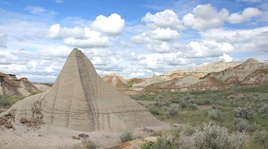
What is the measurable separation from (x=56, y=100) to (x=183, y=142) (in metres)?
6.79

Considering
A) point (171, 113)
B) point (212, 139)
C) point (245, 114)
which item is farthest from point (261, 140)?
point (171, 113)

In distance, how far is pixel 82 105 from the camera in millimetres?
12406

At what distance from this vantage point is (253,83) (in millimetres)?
64750

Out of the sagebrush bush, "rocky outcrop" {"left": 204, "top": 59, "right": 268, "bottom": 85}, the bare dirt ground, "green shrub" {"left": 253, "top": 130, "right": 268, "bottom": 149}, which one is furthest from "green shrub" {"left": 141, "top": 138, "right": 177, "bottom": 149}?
"rocky outcrop" {"left": 204, "top": 59, "right": 268, "bottom": 85}

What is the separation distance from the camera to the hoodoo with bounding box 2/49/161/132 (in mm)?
11988

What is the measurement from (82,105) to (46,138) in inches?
101

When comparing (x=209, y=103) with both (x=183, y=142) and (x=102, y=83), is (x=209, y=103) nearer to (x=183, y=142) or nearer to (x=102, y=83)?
(x=102, y=83)

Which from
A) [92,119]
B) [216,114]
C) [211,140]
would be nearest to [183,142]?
[211,140]

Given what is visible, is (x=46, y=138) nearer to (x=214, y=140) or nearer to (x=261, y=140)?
(x=214, y=140)

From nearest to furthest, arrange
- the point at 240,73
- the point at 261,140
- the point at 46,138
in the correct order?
the point at 261,140
the point at 46,138
the point at 240,73

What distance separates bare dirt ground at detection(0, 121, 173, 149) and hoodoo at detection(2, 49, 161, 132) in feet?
1.93

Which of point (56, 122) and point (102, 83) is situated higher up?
point (102, 83)

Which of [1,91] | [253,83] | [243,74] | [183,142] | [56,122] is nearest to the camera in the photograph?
[183,142]

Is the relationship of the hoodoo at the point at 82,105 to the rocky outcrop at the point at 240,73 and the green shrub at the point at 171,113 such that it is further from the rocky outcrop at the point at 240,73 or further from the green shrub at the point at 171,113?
the rocky outcrop at the point at 240,73
